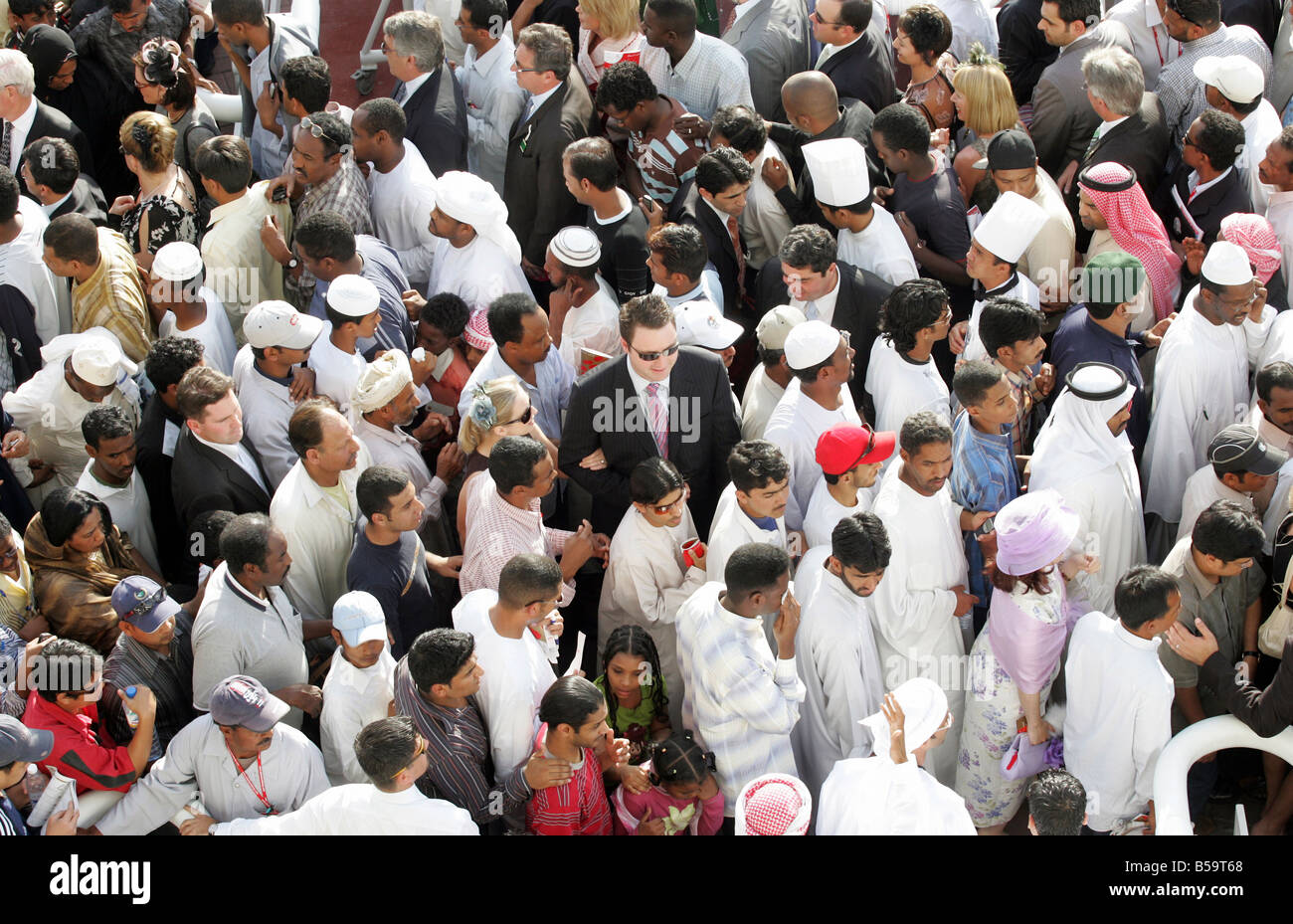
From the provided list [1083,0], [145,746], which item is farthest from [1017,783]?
[1083,0]

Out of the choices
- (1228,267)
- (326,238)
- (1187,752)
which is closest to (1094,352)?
(1228,267)

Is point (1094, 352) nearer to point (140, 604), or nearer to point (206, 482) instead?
point (206, 482)

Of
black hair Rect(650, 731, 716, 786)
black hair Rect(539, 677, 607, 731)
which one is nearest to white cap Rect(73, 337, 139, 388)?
black hair Rect(539, 677, 607, 731)

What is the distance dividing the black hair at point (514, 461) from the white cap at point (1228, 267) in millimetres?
2649

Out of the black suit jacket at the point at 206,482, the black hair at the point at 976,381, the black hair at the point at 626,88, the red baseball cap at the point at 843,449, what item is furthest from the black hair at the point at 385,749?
the black hair at the point at 626,88

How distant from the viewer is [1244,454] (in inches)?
189

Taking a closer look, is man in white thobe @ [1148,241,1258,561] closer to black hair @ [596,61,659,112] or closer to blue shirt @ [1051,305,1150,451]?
blue shirt @ [1051,305,1150,451]

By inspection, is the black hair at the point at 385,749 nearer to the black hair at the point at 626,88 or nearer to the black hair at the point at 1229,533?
the black hair at the point at 1229,533

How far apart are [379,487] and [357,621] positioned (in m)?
0.53

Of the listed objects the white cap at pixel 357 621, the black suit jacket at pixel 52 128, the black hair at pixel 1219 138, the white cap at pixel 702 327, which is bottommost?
the white cap at pixel 357 621

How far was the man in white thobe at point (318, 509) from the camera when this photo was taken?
4883 mm

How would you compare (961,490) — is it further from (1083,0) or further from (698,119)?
(1083,0)

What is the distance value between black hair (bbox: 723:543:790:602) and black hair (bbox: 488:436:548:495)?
826mm

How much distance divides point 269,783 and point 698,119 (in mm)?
3600
